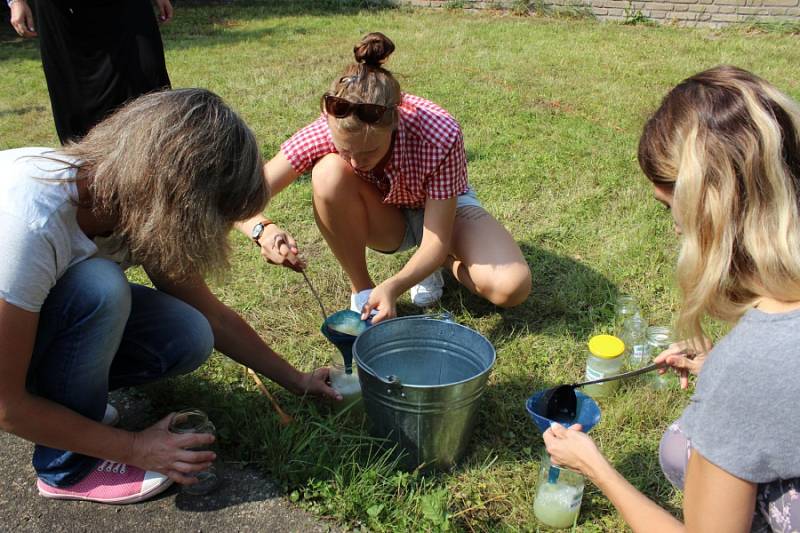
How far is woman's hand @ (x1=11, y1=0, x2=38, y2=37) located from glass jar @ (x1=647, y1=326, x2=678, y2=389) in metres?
3.11

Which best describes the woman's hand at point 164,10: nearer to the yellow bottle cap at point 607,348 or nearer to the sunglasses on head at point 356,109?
the sunglasses on head at point 356,109

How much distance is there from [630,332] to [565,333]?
0.77 feet

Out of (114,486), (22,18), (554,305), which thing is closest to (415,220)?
(554,305)

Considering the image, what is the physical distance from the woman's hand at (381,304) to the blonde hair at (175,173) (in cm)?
67

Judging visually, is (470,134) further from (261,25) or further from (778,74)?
(261,25)

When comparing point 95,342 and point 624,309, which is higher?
point 95,342

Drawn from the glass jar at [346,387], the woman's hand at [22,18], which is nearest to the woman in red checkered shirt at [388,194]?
the glass jar at [346,387]

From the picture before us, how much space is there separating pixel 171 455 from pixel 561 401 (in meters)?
1.02

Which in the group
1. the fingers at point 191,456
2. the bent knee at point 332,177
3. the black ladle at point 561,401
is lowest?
the fingers at point 191,456

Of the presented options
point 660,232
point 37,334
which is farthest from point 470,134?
point 37,334

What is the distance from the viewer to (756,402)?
116cm

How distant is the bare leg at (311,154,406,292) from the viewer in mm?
2584

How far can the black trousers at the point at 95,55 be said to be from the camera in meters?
3.26

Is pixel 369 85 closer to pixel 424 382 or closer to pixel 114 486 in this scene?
pixel 424 382
